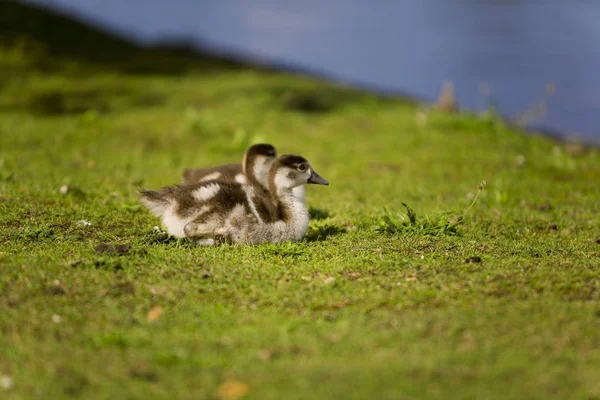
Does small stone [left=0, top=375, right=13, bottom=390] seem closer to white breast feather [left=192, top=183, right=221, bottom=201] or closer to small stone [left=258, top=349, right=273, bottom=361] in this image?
small stone [left=258, top=349, right=273, bottom=361]

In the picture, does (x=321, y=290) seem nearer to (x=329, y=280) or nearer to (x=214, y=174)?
(x=329, y=280)

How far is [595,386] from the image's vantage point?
4.48 meters

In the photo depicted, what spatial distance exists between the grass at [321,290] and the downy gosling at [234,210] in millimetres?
187

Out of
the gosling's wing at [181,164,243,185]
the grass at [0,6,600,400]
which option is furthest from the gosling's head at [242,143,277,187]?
the grass at [0,6,600,400]

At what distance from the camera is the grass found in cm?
463

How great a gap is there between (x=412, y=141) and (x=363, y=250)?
8.65 m

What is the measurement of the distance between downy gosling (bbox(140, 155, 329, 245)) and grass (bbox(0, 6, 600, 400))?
7.4 inches

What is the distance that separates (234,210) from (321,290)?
167 cm

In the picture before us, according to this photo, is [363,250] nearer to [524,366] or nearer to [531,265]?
[531,265]

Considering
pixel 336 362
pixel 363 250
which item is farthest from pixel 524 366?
pixel 363 250

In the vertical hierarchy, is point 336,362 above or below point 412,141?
below

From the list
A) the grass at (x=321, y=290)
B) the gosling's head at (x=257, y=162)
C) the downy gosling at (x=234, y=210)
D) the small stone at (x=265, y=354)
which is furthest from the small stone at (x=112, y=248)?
the small stone at (x=265, y=354)

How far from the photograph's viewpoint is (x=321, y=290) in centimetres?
627

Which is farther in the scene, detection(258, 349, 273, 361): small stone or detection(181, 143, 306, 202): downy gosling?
detection(181, 143, 306, 202): downy gosling
